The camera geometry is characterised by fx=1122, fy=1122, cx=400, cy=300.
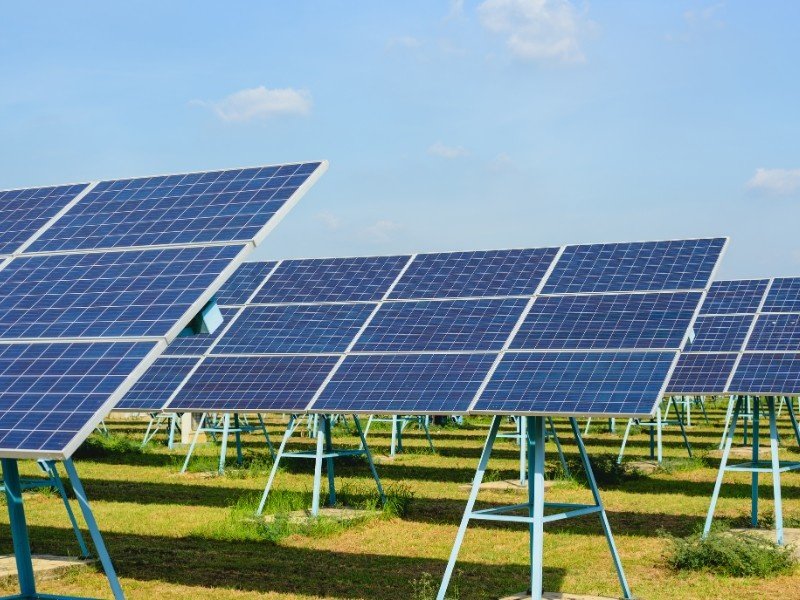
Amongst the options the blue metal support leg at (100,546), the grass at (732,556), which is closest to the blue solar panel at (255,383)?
the grass at (732,556)

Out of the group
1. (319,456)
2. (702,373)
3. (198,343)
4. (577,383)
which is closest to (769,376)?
(702,373)

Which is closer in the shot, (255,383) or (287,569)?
(287,569)

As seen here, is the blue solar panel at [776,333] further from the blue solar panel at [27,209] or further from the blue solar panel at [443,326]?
the blue solar panel at [27,209]

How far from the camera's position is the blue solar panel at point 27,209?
43.7 ft

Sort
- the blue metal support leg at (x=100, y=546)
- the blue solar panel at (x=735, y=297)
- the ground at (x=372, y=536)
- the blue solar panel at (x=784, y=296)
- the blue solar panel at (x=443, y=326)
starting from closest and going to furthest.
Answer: the blue metal support leg at (x=100, y=546)
the ground at (x=372, y=536)
the blue solar panel at (x=443, y=326)
the blue solar panel at (x=784, y=296)
the blue solar panel at (x=735, y=297)

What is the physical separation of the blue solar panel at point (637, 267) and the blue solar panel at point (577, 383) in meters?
3.05

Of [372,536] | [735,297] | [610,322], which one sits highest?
[610,322]

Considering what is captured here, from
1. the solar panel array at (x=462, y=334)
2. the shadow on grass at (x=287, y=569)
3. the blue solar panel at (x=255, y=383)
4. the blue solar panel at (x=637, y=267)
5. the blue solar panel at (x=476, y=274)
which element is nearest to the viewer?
the solar panel array at (x=462, y=334)

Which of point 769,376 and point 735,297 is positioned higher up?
point 769,376

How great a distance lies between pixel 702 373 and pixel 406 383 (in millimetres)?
10139

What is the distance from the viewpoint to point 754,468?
17203 millimetres

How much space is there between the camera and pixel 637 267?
1811cm

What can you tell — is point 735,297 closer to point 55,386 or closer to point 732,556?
point 732,556

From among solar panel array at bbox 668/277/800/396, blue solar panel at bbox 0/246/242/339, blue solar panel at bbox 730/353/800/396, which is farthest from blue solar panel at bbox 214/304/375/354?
blue solar panel at bbox 0/246/242/339
